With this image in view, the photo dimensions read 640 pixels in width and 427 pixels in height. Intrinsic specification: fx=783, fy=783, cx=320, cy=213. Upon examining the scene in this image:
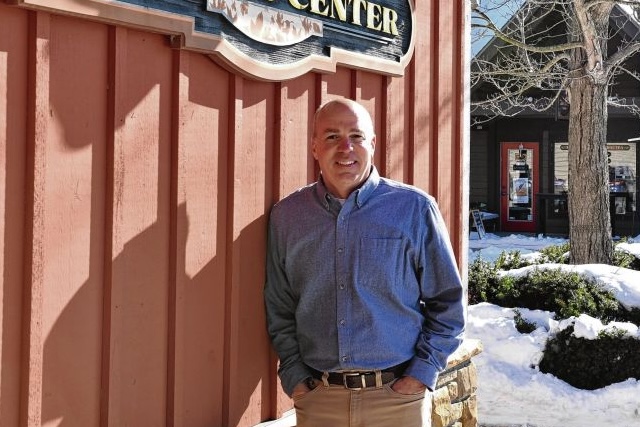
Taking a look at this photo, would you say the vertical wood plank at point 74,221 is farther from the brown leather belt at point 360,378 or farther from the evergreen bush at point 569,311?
the evergreen bush at point 569,311

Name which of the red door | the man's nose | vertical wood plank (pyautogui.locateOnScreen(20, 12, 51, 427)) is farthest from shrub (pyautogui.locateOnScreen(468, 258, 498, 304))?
the red door

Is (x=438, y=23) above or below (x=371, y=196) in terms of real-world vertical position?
above

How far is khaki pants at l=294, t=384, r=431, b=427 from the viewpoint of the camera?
2807 mm

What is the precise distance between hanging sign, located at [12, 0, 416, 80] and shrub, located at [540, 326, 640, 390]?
11.8 ft

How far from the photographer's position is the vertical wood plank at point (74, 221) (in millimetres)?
2242

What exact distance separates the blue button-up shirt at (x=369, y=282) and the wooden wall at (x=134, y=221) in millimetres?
235

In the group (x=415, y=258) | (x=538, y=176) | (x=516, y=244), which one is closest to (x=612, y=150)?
(x=538, y=176)

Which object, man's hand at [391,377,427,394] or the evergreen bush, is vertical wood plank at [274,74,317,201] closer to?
man's hand at [391,377,427,394]

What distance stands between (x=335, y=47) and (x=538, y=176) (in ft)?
61.6

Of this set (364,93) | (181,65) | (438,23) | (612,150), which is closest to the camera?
(181,65)

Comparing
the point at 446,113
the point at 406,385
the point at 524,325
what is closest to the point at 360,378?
the point at 406,385

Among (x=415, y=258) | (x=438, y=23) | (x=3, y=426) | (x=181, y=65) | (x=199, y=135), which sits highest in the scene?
(x=438, y=23)

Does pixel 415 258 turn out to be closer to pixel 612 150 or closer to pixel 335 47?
pixel 335 47

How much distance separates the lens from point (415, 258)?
2838mm
